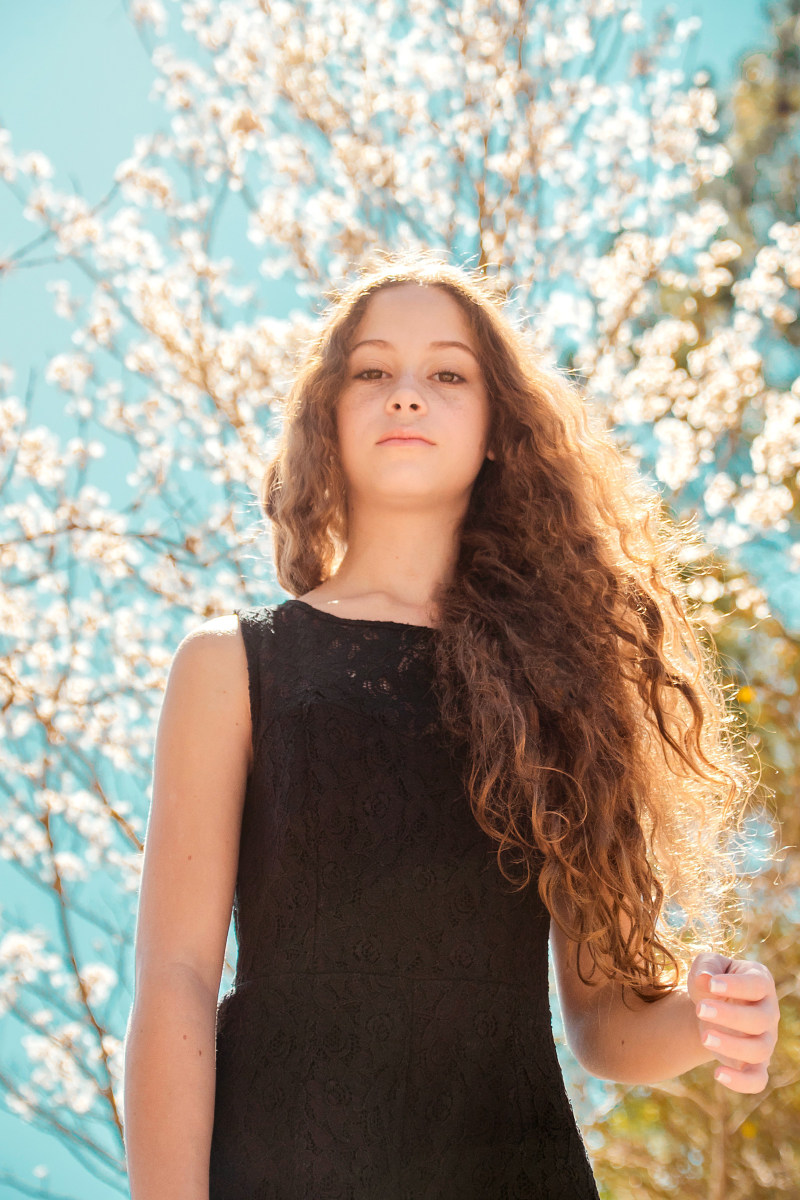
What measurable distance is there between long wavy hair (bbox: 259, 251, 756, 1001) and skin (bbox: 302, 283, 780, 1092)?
0.04 m

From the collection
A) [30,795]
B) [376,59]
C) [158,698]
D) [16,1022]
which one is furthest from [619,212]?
[16,1022]

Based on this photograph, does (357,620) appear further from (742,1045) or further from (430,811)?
(742,1045)

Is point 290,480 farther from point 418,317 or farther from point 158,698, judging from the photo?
point 158,698

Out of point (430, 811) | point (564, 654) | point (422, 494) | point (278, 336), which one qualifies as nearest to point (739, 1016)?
point (430, 811)

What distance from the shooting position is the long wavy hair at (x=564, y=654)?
151 centimetres

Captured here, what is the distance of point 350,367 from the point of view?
1778 mm

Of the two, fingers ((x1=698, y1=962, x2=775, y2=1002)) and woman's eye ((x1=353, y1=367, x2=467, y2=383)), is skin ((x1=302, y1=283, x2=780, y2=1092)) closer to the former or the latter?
woman's eye ((x1=353, y1=367, x2=467, y2=383))

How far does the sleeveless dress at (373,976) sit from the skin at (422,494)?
17 cm

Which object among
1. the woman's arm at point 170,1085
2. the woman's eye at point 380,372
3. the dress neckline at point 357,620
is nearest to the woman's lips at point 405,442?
the woman's eye at point 380,372

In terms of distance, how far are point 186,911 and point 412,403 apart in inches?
30.8

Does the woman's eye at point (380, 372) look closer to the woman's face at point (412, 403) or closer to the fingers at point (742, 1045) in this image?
the woman's face at point (412, 403)

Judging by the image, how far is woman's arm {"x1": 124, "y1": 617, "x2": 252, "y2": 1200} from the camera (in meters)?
1.21

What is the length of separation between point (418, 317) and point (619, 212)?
220 cm

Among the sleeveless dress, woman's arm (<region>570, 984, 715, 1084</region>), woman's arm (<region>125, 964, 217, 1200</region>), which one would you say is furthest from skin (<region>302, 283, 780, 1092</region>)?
woman's arm (<region>125, 964, 217, 1200</region>)
